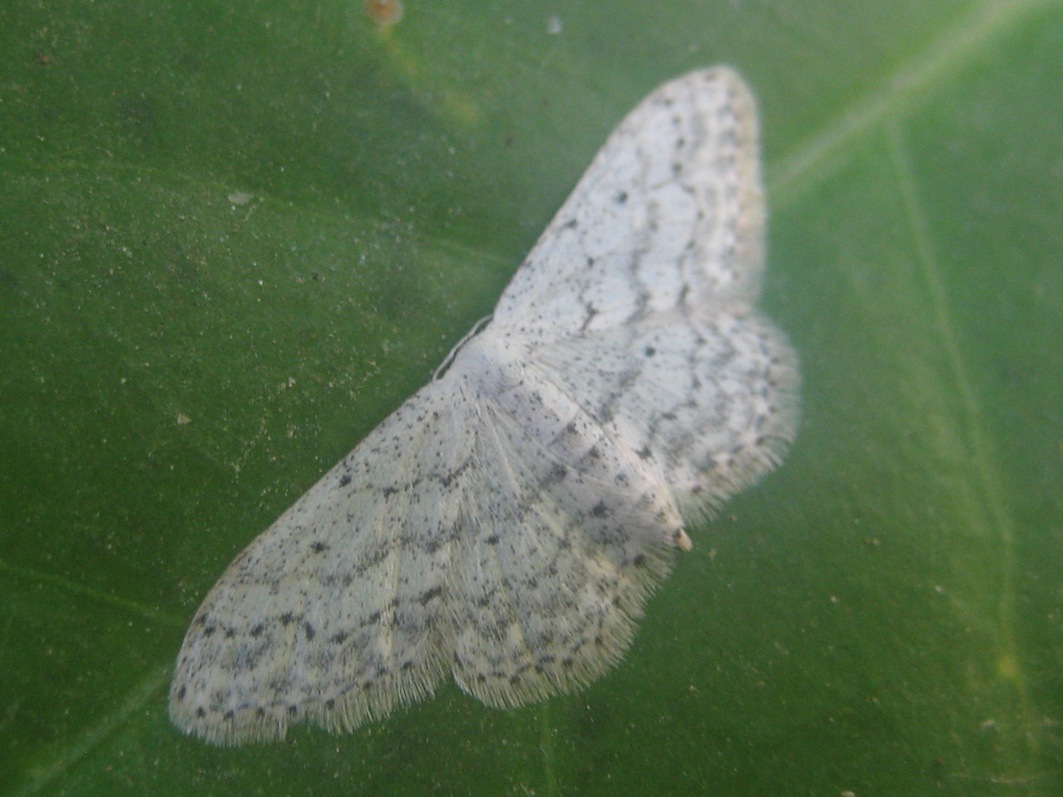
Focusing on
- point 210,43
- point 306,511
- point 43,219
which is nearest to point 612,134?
point 210,43

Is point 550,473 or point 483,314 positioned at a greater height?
point 483,314

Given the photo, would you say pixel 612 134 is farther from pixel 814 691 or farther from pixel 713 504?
pixel 814 691

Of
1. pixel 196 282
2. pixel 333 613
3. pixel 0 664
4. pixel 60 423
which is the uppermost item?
pixel 196 282

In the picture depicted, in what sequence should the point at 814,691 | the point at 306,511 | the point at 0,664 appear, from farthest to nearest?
the point at 814,691 → the point at 306,511 → the point at 0,664

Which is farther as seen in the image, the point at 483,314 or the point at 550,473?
the point at 483,314
